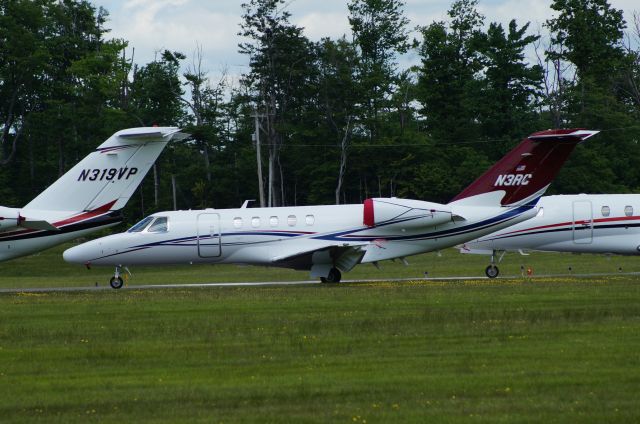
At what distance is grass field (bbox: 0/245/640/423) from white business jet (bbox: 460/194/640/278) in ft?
23.9

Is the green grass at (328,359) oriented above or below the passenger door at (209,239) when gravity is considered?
below

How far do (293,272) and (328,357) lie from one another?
25.9 meters

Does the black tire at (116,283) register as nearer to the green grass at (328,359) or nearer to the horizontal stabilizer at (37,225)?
the horizontal stabilizer at (37,225)

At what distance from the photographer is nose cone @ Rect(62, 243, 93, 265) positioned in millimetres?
32906

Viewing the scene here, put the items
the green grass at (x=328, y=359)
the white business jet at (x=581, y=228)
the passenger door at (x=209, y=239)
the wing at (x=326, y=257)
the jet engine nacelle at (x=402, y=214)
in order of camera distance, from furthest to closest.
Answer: the white business jet at (x=581, y=228) < the passenger door at (x=209, y=239) < the jet engine nacelle at (x=402, y=214) < the wing at (x=326, y=257) < the green grass at (x=328, y=359)

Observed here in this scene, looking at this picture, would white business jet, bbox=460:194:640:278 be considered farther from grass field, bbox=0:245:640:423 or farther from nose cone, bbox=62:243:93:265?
nose cone, bbox=62:243:93:265

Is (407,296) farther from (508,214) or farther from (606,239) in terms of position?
(606,239)

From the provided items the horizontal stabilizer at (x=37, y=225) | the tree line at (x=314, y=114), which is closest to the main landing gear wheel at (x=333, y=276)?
the horizontal stabilizer at (x=37, y=225)

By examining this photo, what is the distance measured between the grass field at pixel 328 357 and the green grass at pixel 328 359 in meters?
0.04

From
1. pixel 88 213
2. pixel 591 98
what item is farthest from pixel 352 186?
pixel 88 213

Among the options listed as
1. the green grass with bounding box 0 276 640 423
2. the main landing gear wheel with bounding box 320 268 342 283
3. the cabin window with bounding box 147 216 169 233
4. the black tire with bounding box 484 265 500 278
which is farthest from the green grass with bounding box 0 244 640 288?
the green grass with bounding box 0 276 640 423

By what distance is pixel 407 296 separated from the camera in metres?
26.8

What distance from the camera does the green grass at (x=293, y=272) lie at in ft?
133

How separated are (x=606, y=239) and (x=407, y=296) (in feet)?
38.3
